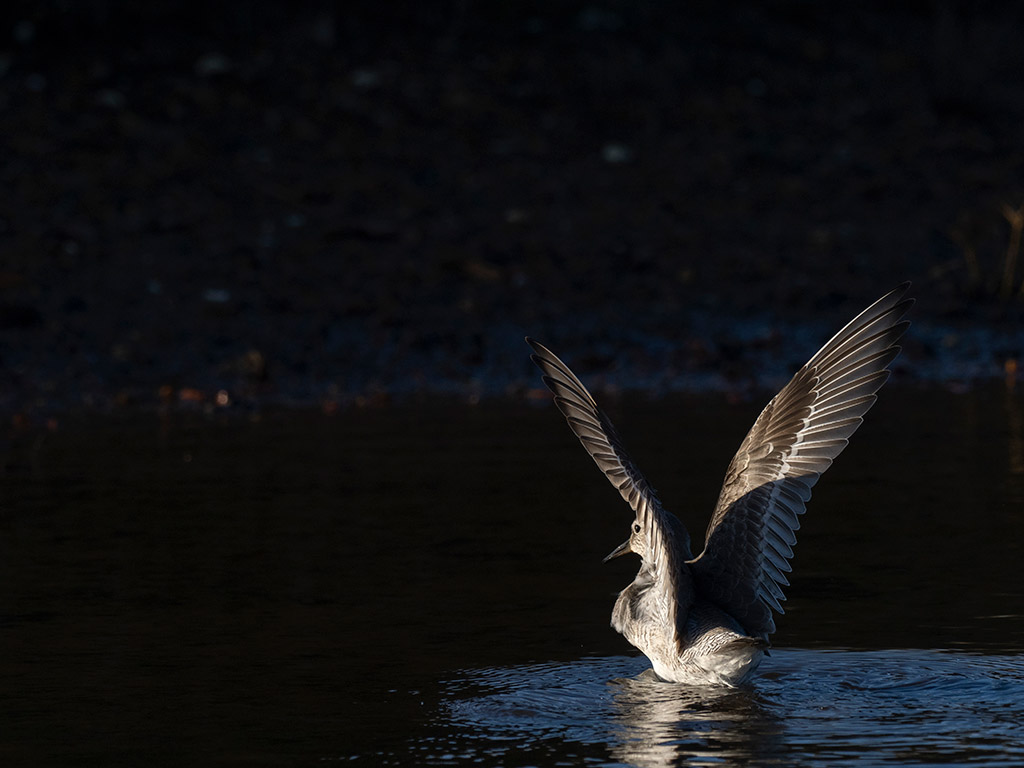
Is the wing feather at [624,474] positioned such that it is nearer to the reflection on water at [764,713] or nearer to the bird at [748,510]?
the bird at [748,510]

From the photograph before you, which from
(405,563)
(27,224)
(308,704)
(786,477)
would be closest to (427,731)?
→ (308,704)

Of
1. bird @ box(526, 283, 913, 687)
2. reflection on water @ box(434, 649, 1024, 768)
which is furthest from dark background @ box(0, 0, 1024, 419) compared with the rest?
reflection on water @ box(434, 649, 1024, 768)

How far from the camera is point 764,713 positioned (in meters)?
6.35

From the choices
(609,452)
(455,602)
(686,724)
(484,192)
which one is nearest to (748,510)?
(609,452)

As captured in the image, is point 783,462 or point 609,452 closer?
point 609,452

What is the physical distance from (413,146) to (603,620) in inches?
519

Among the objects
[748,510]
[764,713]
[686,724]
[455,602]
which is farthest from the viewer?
[455,602]

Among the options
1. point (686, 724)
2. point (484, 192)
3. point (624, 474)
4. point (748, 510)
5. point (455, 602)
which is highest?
point (484, 192)

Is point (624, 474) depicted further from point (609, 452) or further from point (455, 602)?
point (455, 602)

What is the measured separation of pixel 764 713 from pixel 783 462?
1.17 meters

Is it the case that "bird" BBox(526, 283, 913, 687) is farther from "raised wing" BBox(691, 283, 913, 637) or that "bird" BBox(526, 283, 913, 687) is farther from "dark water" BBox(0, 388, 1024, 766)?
"dark water" BBox(0, 388, 1024, 766)

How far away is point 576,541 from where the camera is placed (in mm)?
9641

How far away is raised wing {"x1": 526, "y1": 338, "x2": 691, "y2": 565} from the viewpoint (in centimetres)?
630

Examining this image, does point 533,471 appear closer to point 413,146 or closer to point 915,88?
point 413,146
